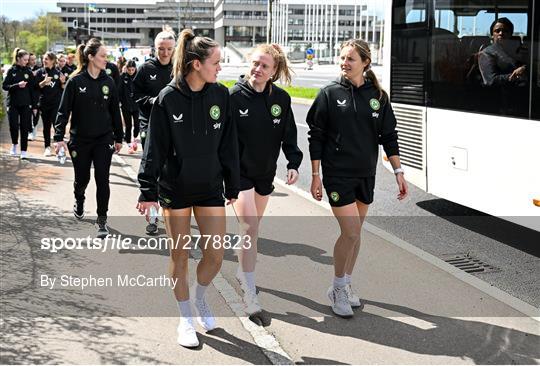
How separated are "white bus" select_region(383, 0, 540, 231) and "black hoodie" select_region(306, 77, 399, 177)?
2157mm

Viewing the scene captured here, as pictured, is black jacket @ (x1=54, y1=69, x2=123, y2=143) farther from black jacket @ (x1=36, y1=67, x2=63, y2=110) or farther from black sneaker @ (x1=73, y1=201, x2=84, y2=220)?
black jacket @ (x1=36, y1=67, x2=63, y2=110)

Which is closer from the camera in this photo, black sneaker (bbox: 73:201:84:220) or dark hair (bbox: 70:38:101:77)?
dark hair (bbox: 70:38:101:77)

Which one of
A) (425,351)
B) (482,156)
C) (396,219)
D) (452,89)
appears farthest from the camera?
(396,219)

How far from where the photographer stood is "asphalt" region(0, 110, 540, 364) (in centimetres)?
444

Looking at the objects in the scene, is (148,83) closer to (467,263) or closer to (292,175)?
(292,175)

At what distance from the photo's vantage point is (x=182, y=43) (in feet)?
14.9

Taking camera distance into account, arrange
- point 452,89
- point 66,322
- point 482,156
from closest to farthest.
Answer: point 66,322 → point 482,156 → point 452,89

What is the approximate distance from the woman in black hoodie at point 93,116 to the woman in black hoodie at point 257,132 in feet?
8.87

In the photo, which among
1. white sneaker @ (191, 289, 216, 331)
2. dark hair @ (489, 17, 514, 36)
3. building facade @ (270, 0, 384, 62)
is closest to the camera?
white sneaker @ (191, 289, 216, 331)

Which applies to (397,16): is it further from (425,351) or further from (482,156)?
(425,351)

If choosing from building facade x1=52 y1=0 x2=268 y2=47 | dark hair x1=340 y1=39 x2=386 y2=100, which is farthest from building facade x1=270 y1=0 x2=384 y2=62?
Result: dark hair x1=340 y1=39 x2=386 y2=100

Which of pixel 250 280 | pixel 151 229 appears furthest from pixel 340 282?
pixel 151 229

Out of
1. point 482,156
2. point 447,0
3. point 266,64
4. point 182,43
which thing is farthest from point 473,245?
point 182,43

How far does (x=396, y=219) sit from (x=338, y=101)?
3.90 metres
